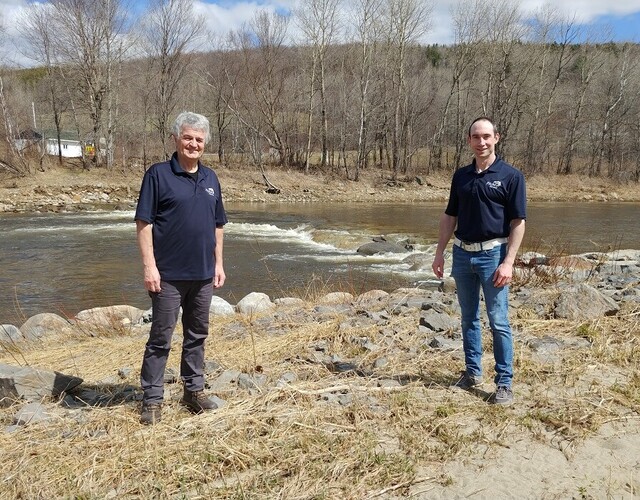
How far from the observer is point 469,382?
3877 mm

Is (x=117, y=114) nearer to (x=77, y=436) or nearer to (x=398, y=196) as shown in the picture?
(x=398, y=196)

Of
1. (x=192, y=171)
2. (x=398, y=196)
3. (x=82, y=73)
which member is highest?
(x=82, y=73)

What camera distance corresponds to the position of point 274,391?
3.63 metres

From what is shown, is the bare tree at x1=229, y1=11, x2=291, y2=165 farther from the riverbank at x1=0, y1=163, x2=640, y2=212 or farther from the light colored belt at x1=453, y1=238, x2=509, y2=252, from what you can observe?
the light colored belt at x1=453, y1=238, x2=509, y2=252

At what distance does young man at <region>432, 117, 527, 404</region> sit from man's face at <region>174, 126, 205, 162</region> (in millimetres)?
1851

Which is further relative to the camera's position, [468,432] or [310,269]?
[310,269]

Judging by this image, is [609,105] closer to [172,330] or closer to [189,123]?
[189,123]

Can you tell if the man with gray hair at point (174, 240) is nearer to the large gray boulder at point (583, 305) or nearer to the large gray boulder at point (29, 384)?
the large gray boulder at point (29, 384)

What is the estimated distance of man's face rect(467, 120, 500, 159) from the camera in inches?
140

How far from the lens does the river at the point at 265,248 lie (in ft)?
33.3

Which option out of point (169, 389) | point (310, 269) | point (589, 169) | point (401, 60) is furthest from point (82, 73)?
point (589, 169)

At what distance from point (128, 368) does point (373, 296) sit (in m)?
3.87

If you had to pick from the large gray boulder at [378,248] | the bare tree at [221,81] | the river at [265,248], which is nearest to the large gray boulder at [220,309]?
the river at [265,248]

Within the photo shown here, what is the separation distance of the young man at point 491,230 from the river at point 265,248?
4.79 metres
